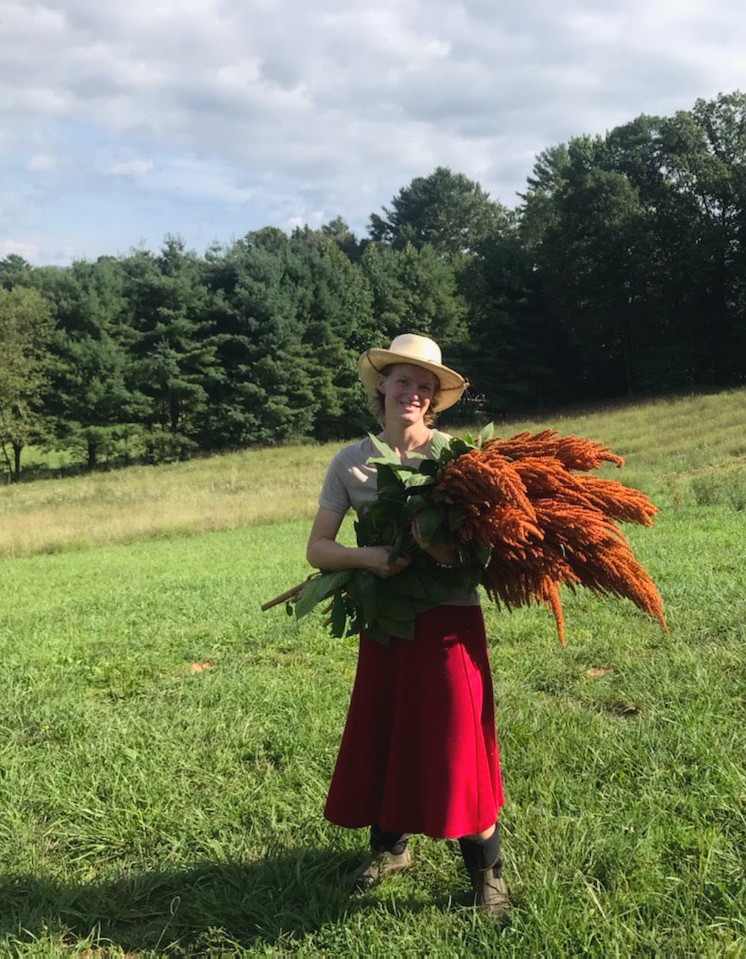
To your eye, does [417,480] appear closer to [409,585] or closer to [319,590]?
[409,585]

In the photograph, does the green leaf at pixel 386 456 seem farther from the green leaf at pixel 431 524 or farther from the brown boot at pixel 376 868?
the brown boot at pixel 376 868

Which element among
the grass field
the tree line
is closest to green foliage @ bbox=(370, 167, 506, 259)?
the tree line

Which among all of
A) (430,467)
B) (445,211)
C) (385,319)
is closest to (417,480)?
(430,467)

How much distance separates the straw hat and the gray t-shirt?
324 millimetres

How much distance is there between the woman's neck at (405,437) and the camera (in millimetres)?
2717

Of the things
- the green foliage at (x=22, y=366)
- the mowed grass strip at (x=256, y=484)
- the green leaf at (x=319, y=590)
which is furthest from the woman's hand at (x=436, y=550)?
the green foliage at (x=22, y=366)

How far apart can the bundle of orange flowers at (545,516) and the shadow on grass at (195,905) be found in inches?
53.6

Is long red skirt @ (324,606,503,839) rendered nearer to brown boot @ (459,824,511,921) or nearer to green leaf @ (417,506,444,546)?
brown boot @ (459,824,511,921)

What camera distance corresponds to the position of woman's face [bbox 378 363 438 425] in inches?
105

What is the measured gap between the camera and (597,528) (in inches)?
88.9

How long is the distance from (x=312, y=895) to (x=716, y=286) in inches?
1897

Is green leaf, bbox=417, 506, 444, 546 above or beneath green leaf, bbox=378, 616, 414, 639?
above

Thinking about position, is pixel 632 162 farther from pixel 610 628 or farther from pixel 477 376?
pixel 610 628

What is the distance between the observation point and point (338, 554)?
252 cm
